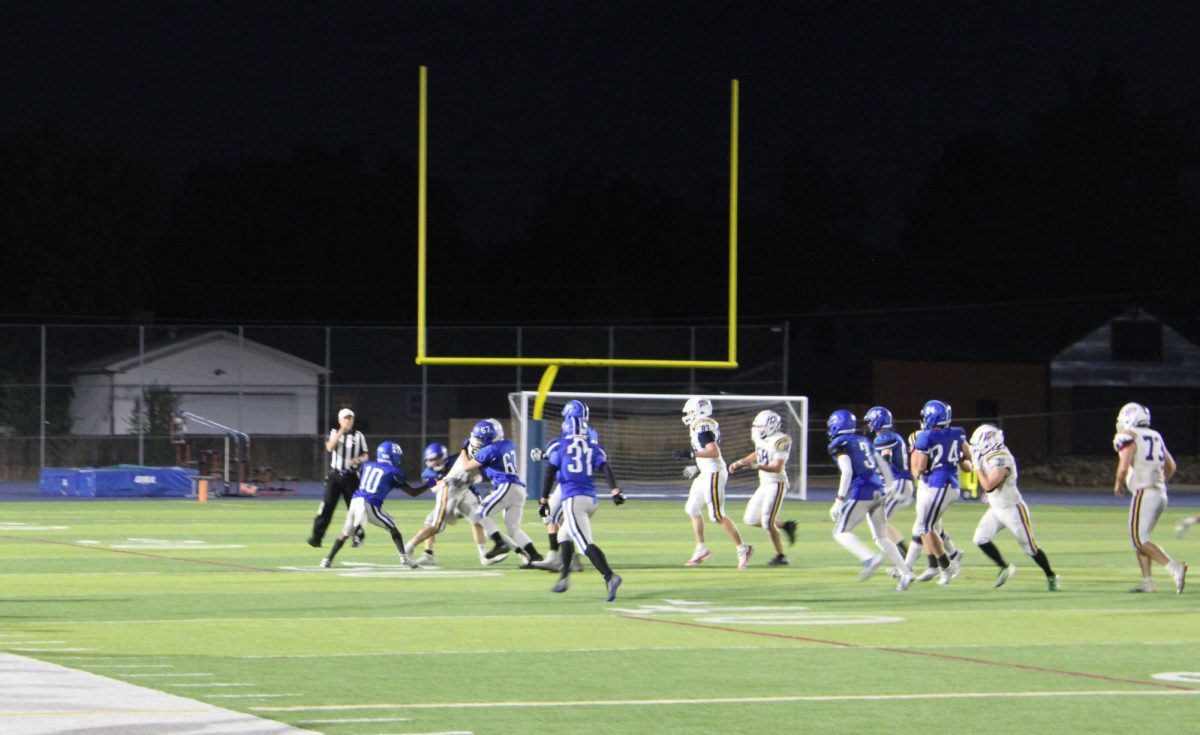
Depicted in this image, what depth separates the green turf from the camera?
8633 millimetres

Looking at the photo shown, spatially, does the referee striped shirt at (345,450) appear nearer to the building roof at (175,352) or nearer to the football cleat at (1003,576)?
the football cleat at (1003,576)

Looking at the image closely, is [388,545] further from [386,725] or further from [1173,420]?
[1173,420]

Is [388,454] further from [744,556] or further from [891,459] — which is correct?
[891,459]

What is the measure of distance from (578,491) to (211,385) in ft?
93.8

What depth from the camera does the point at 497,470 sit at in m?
17.0

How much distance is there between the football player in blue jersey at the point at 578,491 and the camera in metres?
14.0

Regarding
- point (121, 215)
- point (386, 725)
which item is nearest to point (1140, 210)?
point (121, 215)

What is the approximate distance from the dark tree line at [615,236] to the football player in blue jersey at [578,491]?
4857 cm

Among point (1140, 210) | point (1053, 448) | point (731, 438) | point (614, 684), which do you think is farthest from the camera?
point (1140, 210)

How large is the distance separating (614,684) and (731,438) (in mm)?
28831

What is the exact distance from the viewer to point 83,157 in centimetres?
6178

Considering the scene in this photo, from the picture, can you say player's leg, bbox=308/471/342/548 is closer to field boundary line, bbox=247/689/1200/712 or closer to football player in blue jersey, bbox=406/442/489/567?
football player in blue jersey, bbox=406/442/489/567

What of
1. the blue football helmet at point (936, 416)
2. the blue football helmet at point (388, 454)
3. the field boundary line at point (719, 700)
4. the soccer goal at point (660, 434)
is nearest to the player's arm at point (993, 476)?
the blue football helmet at point (936, 416)

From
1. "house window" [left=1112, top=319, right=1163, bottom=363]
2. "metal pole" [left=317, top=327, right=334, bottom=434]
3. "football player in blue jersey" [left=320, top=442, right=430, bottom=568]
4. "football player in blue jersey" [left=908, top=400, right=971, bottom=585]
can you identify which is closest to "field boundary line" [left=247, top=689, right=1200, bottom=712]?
"football player in blue jersey" [left=908, top=400, right=971, bottom=585]
